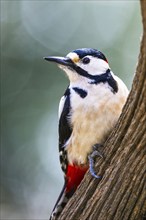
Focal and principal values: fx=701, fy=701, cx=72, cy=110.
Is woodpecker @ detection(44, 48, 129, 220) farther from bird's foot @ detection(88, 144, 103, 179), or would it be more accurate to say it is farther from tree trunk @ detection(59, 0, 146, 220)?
tree trunk @ detection(59, 0, 146, 220)

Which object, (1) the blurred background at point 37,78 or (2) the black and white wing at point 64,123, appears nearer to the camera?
(2) the black and white wing at point 64,123

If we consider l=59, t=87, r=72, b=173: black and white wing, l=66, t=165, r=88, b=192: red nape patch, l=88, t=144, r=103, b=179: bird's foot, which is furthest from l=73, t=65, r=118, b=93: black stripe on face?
l=66, t=165, r=88, b=192: red nape patch

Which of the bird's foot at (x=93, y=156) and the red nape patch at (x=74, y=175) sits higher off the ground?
the bird's foot at (x=93, y=156)

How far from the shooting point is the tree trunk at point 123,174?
10.2ft

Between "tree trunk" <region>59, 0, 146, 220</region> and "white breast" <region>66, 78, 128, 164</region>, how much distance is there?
0.69 feet

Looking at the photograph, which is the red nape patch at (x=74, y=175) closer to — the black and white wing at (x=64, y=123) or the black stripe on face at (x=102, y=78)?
the black and white wing at (x=64, y=123)

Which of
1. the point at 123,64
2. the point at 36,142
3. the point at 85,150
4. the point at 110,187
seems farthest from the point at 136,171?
the point at 36,142

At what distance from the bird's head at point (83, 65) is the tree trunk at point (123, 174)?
1.75ft

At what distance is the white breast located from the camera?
3.60 metres

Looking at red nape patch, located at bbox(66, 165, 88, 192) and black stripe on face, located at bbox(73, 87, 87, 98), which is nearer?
black stripe on face, located at bbox(73, 87, 87, 98)

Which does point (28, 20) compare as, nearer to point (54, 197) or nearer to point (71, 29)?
point (71, 29)

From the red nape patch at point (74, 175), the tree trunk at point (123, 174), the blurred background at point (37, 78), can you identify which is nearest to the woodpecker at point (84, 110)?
the red nape patch at point (74, 175)

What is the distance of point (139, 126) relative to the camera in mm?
3123

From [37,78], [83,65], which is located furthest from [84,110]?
[37,78]
